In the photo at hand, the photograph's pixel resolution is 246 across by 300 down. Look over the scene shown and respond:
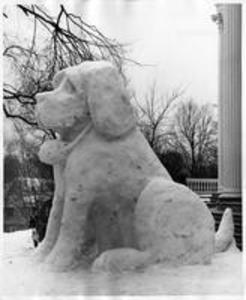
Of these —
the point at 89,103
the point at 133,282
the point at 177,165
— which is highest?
the point at 89,103

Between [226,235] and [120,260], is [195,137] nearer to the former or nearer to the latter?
[226,235]

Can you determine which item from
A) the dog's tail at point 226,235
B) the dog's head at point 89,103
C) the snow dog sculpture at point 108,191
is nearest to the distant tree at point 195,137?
the dog's tail at point 226,235

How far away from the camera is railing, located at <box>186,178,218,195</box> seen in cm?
Result: 274

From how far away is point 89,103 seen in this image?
6.26 ft

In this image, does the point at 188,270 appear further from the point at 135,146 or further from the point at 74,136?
the point at 74,136

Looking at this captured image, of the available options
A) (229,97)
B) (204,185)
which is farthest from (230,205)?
(229,97)

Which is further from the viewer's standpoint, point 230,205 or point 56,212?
point 230,205

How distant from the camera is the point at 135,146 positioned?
2014 millimetres

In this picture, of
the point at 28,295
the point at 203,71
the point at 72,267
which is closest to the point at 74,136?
the point at 72,267

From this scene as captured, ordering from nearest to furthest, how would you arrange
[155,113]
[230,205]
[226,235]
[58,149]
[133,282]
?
[133,282]
[58,149]
[226,235]
[155,113]
[230,205]

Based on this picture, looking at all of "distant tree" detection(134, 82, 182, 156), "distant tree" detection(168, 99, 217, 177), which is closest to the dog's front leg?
"distant tree" detection(134, 82, 182, 156)

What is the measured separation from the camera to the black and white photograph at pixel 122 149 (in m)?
1.94

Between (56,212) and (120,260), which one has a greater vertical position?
(56,212)

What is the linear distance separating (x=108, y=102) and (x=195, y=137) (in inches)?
39.2
